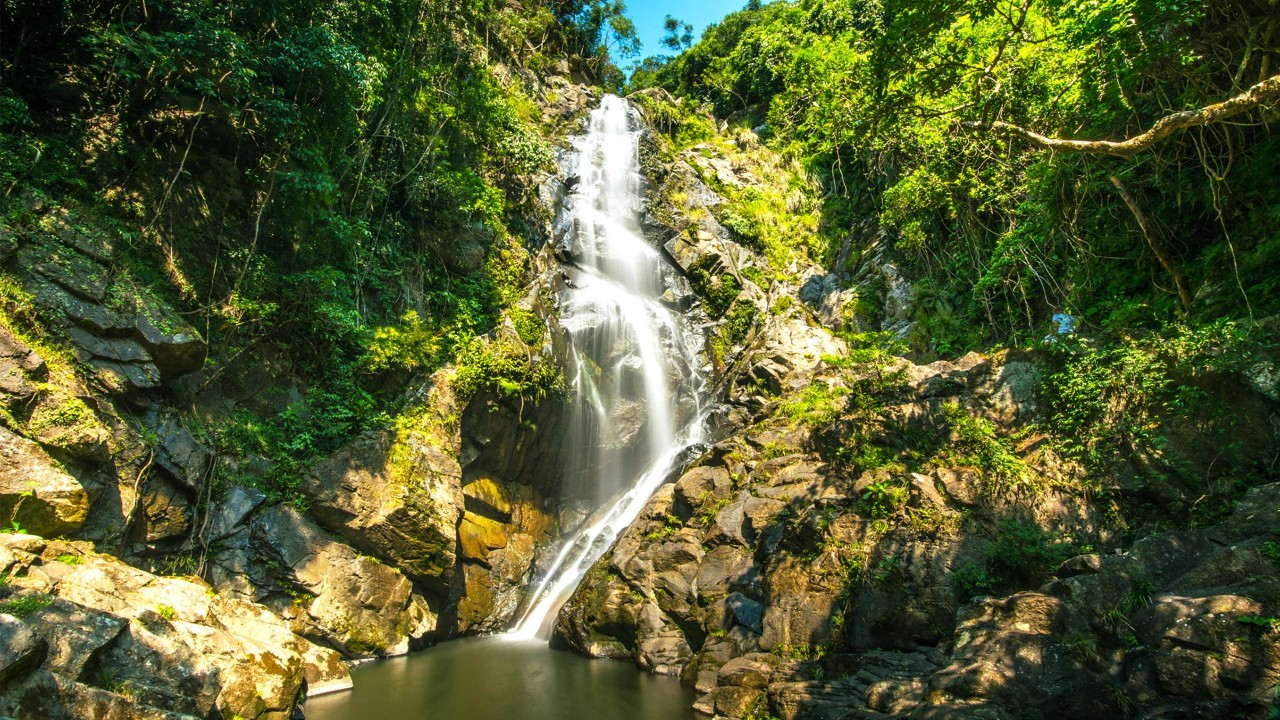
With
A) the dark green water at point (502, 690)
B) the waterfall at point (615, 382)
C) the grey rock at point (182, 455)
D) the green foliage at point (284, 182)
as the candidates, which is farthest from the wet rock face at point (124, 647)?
the waterfall at point (615, 382)

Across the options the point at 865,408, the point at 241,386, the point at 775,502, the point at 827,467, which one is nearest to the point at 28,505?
the point at 241,386

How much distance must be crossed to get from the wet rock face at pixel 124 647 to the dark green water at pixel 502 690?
3.69 ft

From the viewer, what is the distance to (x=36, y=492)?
237 inches

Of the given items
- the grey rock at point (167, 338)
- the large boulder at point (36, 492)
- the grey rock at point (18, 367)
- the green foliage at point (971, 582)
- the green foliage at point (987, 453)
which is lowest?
the green foliage at point (971, 582)

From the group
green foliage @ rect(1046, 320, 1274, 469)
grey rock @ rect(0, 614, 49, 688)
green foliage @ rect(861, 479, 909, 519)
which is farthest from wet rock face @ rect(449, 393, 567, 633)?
green foliage @ rect(1046, 320, 1274, 469)

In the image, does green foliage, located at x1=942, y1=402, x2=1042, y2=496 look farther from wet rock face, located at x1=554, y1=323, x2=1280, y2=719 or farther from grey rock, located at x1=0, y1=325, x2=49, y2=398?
grey rock, located at x1=0, y1=325, x2=49, y2=398

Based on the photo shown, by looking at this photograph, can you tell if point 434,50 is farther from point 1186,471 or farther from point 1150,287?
point 1186,471

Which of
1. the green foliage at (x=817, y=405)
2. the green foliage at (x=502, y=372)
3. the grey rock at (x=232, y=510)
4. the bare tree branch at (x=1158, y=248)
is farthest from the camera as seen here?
the green foliage at (x=502, y=372)

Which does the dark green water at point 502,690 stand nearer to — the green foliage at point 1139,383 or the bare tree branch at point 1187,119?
the green foliage at point 1139,383

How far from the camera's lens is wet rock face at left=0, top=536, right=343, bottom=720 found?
13.9ft

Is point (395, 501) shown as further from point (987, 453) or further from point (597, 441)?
point (987, 453)

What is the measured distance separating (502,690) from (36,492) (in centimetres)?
598

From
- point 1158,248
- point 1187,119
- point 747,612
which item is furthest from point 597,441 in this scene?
point 1187,119

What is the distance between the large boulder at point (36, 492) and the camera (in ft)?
19.3
